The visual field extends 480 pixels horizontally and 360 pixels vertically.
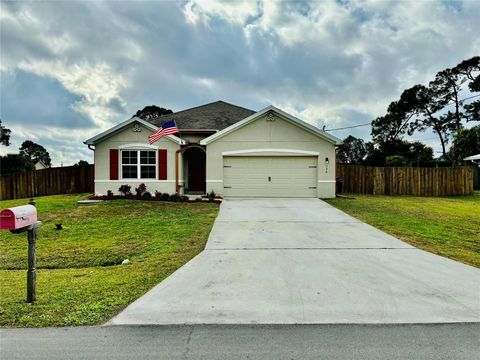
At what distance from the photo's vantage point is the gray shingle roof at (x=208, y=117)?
54.1 ft

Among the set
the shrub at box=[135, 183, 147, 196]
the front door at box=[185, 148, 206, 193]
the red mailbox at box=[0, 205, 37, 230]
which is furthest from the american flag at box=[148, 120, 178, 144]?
the red mailbox at box=[0, 205, 37, 230]

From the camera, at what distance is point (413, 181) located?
60.0 ft

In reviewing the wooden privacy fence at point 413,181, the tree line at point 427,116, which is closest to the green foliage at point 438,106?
the tree line at point 427,116

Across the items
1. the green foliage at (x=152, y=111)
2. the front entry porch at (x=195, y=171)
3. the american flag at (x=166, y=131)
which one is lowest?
the front entry porch at (x=195, y=171)

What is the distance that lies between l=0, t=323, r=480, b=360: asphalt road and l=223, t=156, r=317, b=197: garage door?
11642 mm

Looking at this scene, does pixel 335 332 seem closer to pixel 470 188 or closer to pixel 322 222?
pixel 322 222

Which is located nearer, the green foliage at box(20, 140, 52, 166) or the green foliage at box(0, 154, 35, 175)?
the green foliage at box(0, 154, 35, 175)

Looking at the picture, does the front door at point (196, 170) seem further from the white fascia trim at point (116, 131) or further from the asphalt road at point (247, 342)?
the asphalt road at point (247, 342)

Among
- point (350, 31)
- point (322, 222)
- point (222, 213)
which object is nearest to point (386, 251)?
point (322, 222)

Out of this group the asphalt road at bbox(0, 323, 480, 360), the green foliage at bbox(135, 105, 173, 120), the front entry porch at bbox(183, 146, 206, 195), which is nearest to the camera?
the asphalt road at bbox(0, 323, 480, 360)

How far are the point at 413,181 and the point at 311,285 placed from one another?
674 inches

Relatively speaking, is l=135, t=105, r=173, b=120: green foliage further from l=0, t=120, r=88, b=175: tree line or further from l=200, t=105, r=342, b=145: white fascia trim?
l=200, t=105, r=342, b=145: white fascia trim

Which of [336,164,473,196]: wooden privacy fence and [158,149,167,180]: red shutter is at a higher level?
[158,149,167,180]: red shutter

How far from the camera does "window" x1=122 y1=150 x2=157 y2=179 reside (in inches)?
582
